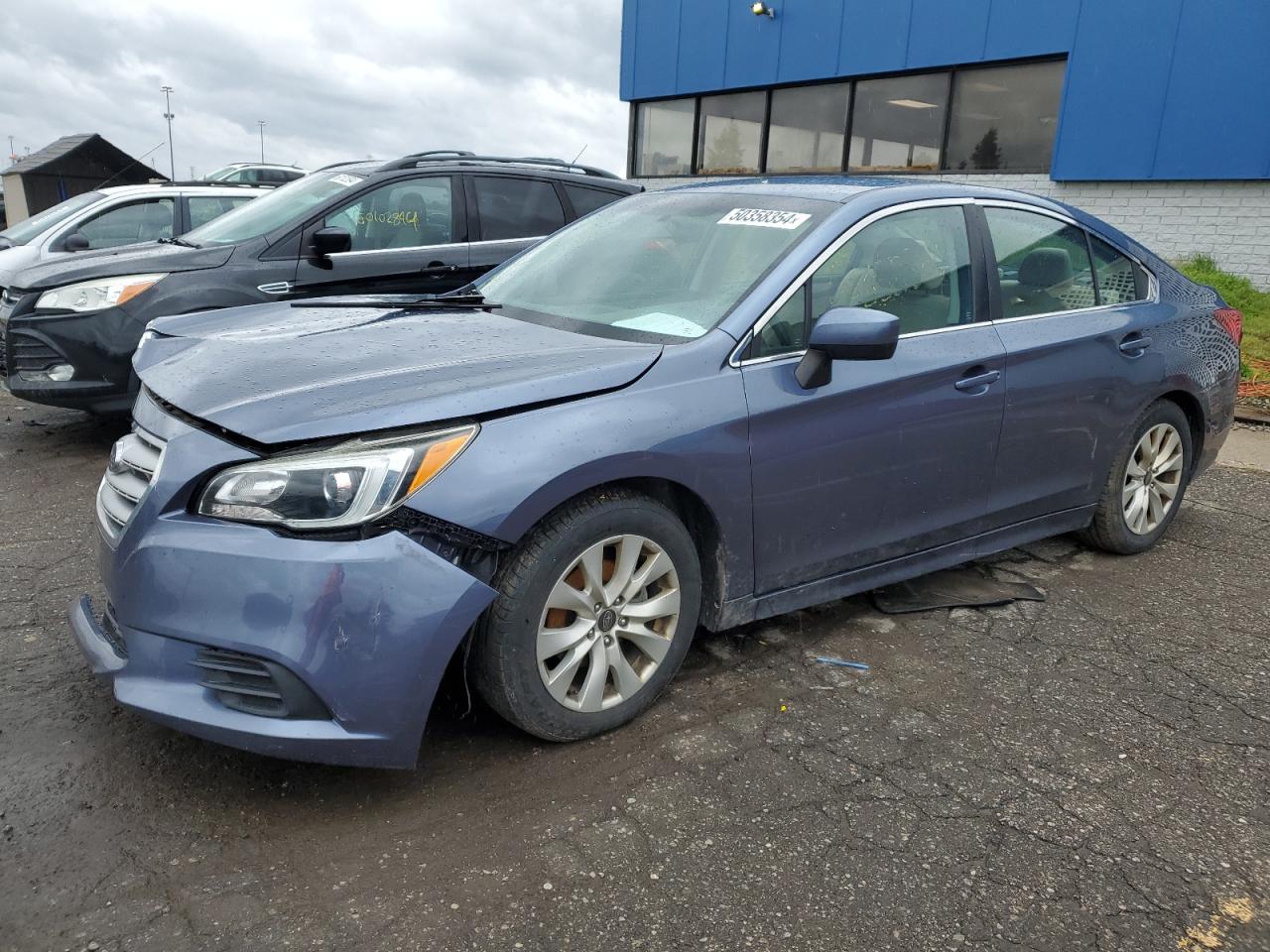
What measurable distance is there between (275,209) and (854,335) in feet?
15.5

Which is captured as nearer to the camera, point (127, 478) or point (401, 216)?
point (127, 478)

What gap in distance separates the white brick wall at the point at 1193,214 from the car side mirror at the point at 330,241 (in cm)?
633

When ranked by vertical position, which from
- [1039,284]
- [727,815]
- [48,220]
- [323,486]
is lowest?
[727,815]

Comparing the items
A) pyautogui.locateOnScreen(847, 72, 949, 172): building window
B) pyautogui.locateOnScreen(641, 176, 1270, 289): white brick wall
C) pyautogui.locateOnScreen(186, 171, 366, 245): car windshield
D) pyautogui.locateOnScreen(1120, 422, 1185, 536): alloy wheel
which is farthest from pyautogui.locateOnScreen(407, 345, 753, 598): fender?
pyautogui.locateOnScreen(847, 72, 949, 172): building window

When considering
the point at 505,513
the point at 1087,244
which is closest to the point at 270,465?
the point at 505,513

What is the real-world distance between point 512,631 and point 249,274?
13.7ft

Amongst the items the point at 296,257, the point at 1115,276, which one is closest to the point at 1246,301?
the point at 1115,276

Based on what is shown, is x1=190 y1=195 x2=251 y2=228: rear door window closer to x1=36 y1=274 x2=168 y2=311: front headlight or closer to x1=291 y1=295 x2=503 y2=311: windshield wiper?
x1=36 y1=274 x2=168 y2=311: front headlight

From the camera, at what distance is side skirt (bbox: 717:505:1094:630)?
125 inches

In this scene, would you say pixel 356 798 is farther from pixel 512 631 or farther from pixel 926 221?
pixel 926 221

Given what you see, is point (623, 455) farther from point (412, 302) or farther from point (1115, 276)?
point (1115, 276)

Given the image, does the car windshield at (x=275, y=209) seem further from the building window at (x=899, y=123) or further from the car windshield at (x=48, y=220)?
the building window at (x=899, y=123)

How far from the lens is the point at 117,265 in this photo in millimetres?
5762

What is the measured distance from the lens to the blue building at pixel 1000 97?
34.9ft
